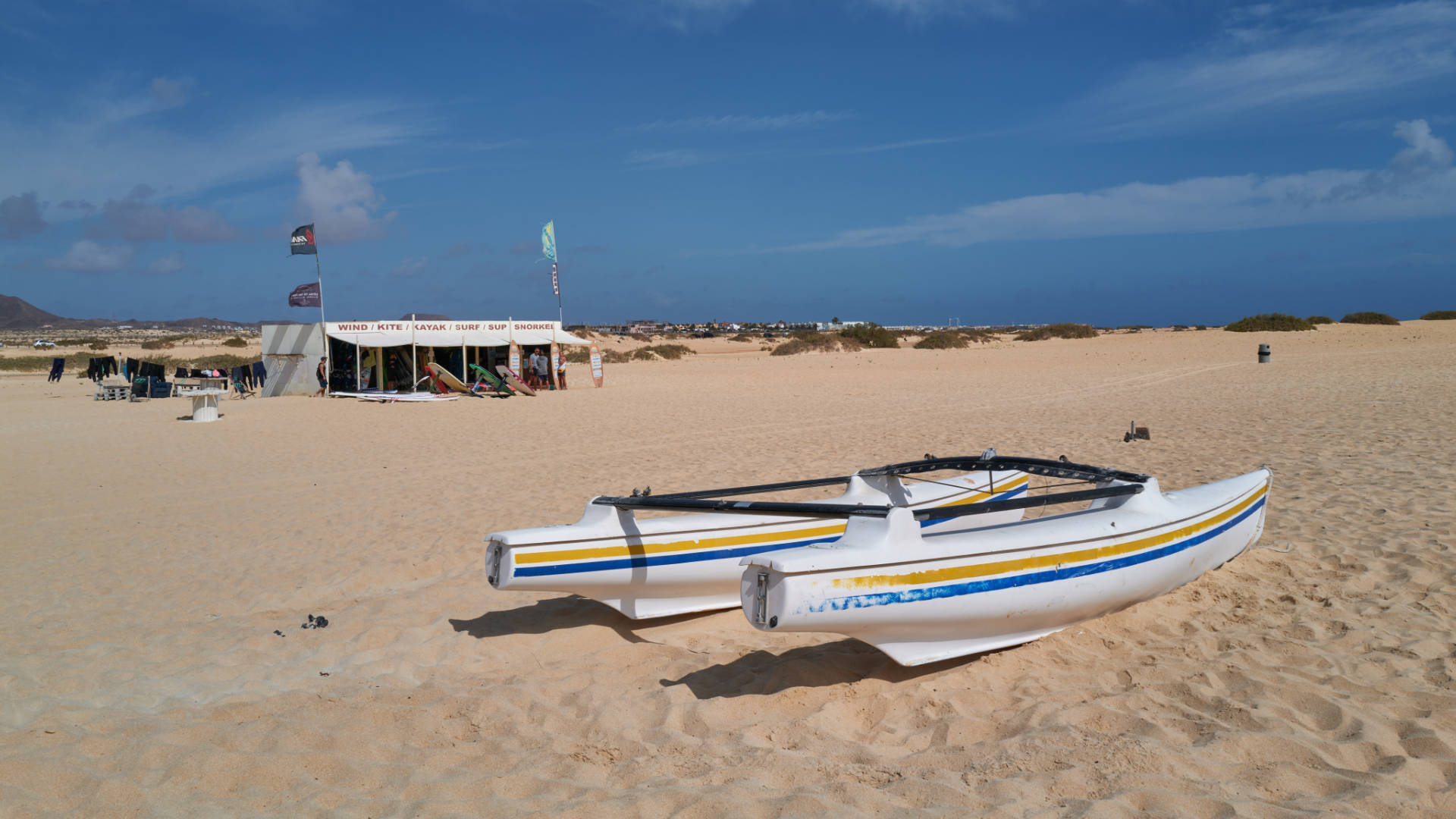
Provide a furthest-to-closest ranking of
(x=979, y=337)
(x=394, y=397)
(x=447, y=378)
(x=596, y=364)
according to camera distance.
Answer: (x=979, y=337) < (x=596, y=364) < (x=447, y=378) < (x=394, y=397)

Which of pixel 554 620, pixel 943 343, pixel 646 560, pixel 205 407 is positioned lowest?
pixel 554 620

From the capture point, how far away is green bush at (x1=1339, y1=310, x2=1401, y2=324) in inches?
1704

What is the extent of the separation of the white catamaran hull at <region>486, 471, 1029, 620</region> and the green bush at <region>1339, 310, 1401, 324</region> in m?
48.8

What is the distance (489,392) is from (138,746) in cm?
2143

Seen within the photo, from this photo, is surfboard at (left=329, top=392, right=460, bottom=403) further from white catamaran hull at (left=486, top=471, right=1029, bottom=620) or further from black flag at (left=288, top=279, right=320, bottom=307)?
white catamaran hull at (left=486, top=471, right=1029, bottom=620)

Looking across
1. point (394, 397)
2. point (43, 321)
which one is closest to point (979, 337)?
point (394, 397)

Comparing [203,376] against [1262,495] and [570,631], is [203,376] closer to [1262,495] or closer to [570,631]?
[570,631]

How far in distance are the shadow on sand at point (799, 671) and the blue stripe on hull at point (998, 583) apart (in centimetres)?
51

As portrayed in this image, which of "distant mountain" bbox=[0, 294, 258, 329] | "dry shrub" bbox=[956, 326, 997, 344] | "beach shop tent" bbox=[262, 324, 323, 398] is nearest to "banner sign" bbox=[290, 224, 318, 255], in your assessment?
"beach shop tent" bbox=[262, 324, 323, 398]

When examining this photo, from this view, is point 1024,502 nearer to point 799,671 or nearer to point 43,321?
point 799,671

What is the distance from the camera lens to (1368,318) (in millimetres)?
44562

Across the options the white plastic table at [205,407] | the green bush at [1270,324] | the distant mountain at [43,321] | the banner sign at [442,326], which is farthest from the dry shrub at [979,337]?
the distant mountain at [43,321]

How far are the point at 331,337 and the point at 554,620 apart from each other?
21.4 meters

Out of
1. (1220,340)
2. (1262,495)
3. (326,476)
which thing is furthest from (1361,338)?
(326,476)
